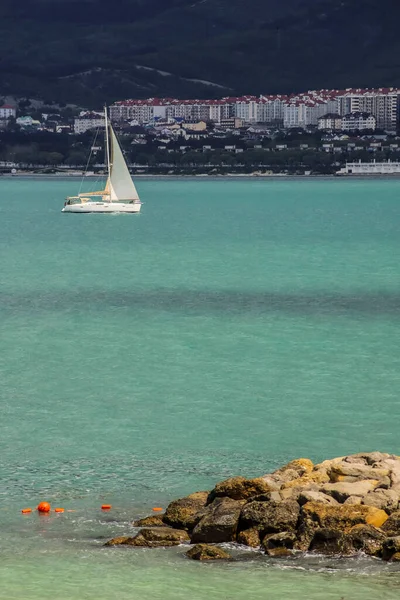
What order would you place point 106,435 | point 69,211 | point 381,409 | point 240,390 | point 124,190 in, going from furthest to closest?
point 69,211 → point 124,190 → point 240,390 → point 381,409 → point 106,435

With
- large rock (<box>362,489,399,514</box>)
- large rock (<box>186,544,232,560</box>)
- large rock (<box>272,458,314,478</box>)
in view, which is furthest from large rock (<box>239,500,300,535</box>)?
large rock (<box>272,458,314,478</box>)

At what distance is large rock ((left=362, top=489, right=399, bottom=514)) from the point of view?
1207 cm

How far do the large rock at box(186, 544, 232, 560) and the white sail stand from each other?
192 feet

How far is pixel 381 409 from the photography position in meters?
18.2

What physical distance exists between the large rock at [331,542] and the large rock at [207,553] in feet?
2.28

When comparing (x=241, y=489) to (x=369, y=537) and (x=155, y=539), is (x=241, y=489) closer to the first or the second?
(x=155, y=539)

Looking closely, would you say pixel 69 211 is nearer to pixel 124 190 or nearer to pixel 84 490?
pixel 124 190

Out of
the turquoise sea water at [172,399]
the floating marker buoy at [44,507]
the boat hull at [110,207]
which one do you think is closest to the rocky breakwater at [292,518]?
the turquoise sea water at [172,399]

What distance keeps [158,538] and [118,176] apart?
60.4 metres

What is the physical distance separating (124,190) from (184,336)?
49983 millimetres

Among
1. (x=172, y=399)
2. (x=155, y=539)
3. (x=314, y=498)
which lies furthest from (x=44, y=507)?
(x=172, y=399)

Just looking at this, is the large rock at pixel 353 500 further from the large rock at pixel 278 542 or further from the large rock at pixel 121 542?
the large rock at pixel 121 542

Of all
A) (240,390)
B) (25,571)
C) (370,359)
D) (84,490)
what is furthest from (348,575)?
(370,359)

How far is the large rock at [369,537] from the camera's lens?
1177 centimetres
